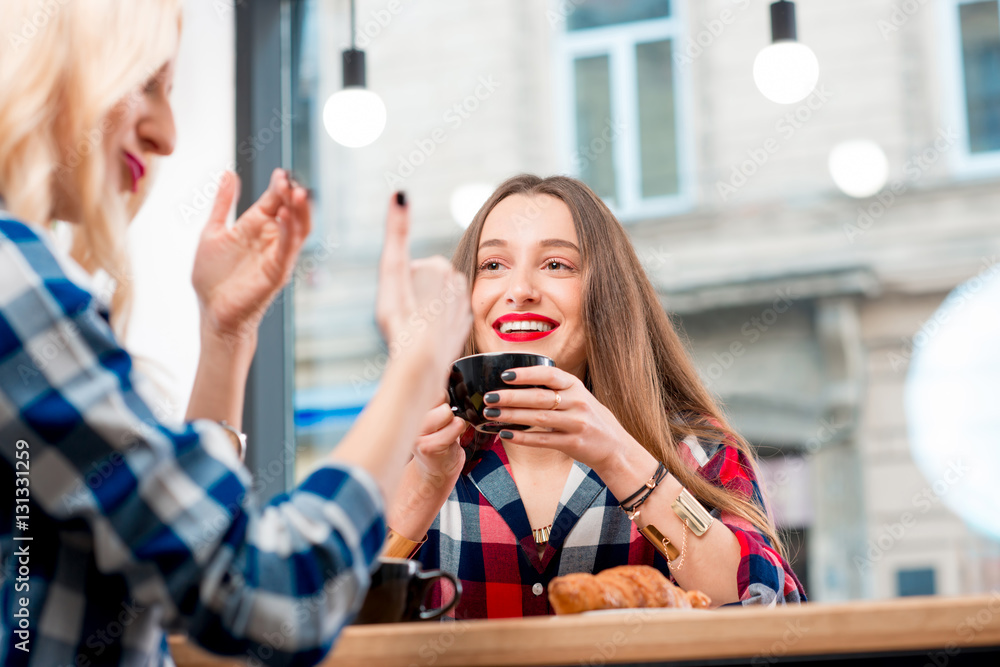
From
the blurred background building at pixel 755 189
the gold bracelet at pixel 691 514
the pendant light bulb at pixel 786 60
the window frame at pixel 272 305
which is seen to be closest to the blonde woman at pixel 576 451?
the gold bracelet at pixel 691 514

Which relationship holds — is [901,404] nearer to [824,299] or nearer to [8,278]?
[824,299]

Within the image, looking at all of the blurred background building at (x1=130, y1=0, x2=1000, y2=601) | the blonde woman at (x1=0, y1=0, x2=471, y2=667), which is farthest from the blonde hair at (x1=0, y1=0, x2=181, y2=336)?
the blurred background building at (x1=130, y1=0, x2=1000, y2=601)

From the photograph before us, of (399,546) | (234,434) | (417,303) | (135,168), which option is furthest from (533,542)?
(135,168)

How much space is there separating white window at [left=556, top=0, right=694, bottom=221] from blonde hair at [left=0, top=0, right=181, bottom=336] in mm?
4759

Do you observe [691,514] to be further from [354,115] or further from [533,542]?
[354,115]

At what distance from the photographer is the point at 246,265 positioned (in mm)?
1025

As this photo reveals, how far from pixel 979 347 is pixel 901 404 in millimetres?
543

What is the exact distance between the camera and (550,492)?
1.71 meters

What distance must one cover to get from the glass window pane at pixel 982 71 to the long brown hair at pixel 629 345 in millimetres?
4151

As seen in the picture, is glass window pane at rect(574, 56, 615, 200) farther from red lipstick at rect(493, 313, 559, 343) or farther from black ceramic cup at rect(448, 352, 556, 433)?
black ceramic cup at rect(448, 352, 556, 433)

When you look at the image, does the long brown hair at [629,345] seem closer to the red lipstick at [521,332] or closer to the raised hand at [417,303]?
the red lipstick at [521,332]

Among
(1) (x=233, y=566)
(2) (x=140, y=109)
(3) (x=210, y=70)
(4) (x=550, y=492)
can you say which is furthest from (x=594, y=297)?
(3) (x=210, y=70)

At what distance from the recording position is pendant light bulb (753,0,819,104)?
2.43 meters

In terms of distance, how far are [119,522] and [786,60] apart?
7.29 ft
